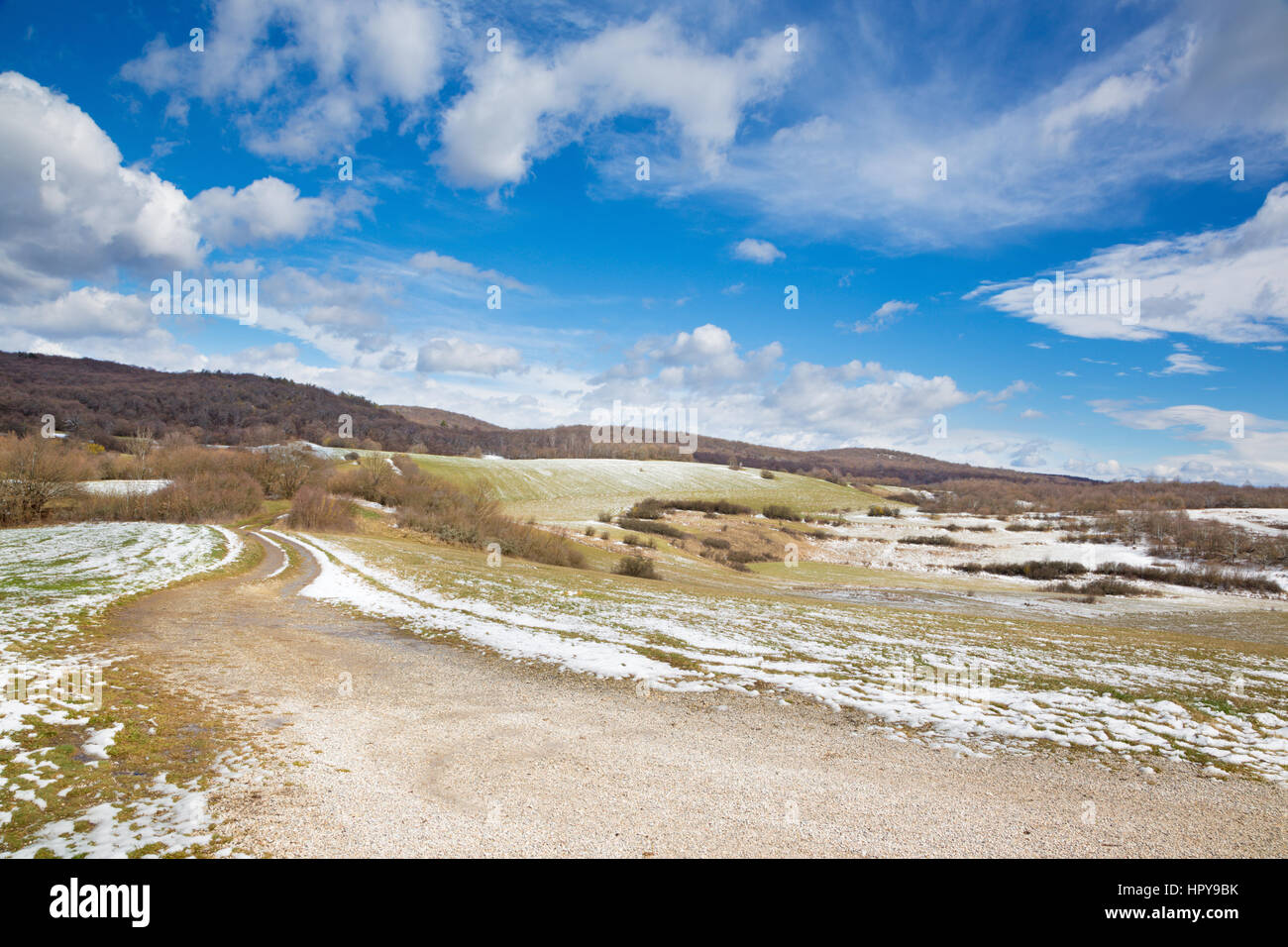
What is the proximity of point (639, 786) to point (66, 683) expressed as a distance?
1004 cm

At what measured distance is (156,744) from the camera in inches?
307

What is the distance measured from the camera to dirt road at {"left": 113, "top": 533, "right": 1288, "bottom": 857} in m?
6.04

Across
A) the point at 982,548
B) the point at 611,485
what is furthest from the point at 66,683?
the point at 611,485

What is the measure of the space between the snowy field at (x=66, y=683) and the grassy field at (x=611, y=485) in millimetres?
52184

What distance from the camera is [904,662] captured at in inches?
620

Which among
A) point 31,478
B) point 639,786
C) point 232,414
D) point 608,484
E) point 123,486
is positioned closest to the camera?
point 639,786

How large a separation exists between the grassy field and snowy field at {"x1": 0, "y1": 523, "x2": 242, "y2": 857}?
171ft

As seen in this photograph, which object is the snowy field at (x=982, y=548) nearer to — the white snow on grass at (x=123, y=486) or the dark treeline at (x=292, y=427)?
the dark treeline at (x=292, y=427)

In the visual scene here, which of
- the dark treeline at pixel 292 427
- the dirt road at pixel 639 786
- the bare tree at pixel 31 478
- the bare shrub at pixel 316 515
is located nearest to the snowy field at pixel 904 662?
the dirt road at pixel 639 786

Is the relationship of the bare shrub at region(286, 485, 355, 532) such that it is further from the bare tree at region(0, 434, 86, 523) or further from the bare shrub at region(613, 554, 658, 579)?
the bare shrub at region(613, 554, 658, 579)

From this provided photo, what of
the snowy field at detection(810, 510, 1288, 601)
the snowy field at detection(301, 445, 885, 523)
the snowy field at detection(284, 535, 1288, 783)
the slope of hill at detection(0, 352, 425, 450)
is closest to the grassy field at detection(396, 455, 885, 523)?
the snowy field at detection(301, 445, 885, 523)

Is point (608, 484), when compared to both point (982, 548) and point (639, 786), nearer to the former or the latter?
point (982, 548)

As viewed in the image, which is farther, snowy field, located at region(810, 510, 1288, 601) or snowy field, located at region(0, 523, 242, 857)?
snowy field, located at region(810, 510, 1288, 601)
